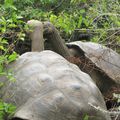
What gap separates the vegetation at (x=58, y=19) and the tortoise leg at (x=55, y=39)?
0.64ft

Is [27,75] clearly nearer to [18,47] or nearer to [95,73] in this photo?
[95,73]

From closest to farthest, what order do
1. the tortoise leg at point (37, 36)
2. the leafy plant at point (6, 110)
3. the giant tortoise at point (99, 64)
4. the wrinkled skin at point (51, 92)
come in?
the leafy plant at point (6, 110)
the wrinkled skin at point (51, 92)
the tortoise leg at point (37, 36)
the giant tortoise at point (99, 64)

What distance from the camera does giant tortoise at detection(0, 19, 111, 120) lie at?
298 cm

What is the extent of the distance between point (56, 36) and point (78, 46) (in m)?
0.33

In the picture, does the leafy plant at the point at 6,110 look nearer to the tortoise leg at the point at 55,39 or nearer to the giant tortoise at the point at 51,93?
the giant tortoise at the point at 51,93

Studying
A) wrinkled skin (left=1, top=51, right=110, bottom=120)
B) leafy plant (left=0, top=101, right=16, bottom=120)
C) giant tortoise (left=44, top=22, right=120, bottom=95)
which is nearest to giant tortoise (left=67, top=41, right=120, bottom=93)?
giant tortoise (left=44, top=22, right=120, bottom=95)

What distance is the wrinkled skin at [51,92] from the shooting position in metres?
2.98

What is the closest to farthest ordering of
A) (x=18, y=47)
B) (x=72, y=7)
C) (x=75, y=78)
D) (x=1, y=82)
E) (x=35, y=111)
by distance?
(x=35, y=111), (x=75, y=78), (x=1, y=82), (x=18, y=47), (x=72, y=7)

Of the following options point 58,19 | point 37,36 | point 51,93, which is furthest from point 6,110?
point 58,19

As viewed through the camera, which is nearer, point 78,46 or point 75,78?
point 75,78

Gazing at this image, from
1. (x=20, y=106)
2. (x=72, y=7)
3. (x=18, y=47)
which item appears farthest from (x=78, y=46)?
(x=72, y=7)

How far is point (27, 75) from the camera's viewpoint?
3.22 meters

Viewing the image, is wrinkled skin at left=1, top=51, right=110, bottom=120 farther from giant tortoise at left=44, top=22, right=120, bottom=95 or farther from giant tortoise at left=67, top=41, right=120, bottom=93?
giant tortoise at left=67, top=41, right=120, bottom=93

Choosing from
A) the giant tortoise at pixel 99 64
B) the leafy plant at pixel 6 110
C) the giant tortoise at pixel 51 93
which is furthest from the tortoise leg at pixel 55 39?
the leafy plant at pixel 6 110
